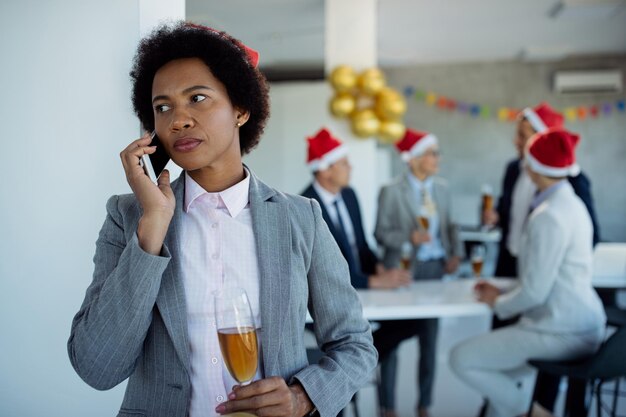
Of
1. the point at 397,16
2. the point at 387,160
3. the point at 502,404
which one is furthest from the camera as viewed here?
the point at 387,160

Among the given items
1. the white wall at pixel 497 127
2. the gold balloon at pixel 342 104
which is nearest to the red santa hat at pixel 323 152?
the gold balloon at pixel 342 104

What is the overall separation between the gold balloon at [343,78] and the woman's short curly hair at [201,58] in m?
4.10

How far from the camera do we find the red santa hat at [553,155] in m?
3.09

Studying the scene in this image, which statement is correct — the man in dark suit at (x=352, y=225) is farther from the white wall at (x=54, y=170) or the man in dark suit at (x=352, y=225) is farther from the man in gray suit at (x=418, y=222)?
the white wall at (x=54, y=170)

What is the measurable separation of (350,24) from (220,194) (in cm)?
472

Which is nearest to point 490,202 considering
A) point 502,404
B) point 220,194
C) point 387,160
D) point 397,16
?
point 502,404

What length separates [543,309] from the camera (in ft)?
9.31

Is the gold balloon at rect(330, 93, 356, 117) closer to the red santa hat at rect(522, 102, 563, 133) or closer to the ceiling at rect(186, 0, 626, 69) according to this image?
the ceiling at rect(186, 0, 626, 69)

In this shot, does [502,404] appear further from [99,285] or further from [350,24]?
[350,24]

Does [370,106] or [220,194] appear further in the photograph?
[370,106]

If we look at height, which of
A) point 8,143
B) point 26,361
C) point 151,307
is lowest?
point 26,361

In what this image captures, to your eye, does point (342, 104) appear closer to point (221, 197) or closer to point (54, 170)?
point (54, 170)

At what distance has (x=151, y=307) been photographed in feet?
3.75

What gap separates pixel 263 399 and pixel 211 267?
0.29 meters
